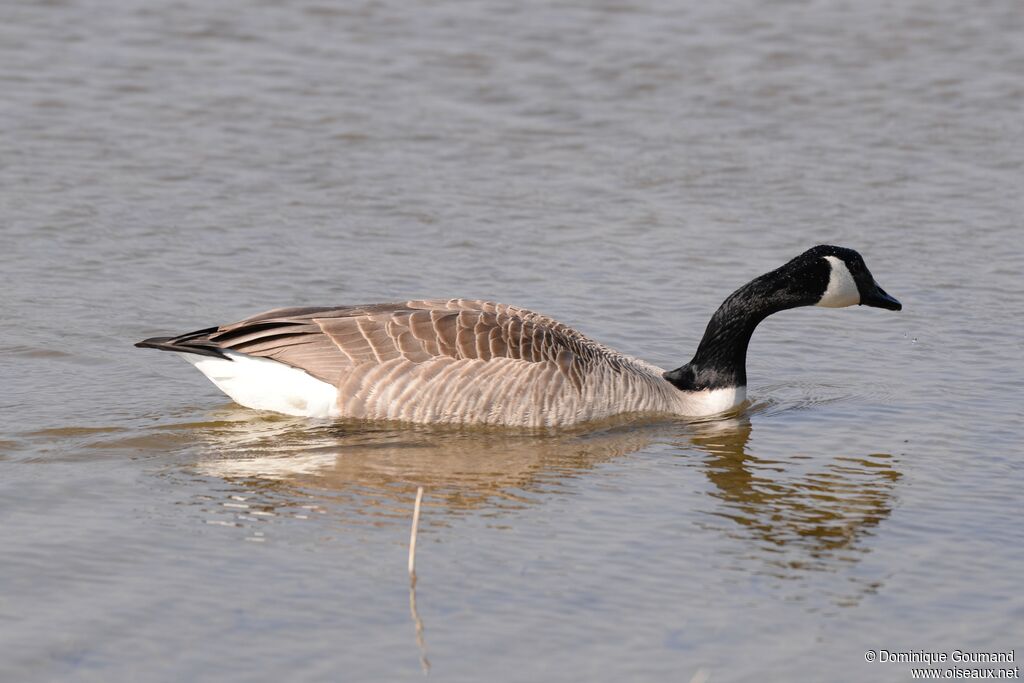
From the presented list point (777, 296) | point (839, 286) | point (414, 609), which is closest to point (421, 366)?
point (777, 296)

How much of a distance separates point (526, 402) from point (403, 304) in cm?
90

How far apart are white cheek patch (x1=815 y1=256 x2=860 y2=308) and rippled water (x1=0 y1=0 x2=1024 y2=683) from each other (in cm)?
46

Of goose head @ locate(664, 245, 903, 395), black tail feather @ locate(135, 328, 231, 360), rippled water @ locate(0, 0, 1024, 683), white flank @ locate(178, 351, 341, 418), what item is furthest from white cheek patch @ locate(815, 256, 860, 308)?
black tail feather @ locate(135, 328, 231, 360)

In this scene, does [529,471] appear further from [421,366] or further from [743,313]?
[743,313]

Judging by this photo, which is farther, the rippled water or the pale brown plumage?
the pale brown plumage

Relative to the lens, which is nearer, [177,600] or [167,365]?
[177,600]

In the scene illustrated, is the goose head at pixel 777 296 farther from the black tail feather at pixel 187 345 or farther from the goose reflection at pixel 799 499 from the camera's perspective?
the black tail feather at pixel 187 345

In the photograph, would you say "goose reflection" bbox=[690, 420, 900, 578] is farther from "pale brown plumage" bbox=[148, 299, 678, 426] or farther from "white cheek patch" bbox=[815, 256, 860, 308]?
"white cheek patch" bbox=[815, 256, 860, 308]

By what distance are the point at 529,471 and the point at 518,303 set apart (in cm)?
277

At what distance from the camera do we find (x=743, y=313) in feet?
29.2

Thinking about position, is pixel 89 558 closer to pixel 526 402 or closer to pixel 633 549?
pixel 633 549

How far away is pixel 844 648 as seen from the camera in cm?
546

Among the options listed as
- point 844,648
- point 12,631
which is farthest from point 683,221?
point 12,631

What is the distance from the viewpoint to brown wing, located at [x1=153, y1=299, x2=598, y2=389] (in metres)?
8.34
